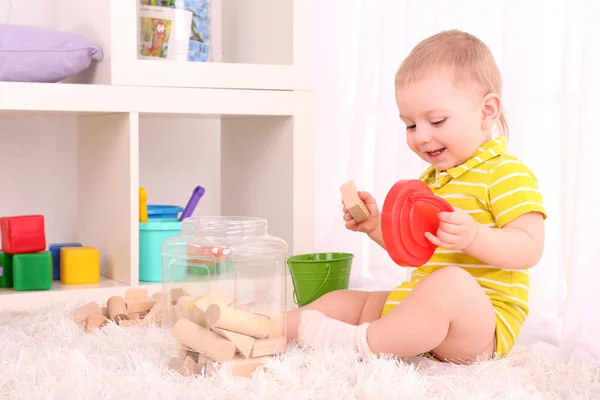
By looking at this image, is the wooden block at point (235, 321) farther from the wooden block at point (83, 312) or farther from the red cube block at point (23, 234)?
the red cube block at point (23, 234)

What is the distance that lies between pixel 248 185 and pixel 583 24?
0.85m

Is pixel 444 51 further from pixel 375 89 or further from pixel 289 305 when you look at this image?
pixel 375 89

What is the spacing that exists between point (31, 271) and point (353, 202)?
63 cm

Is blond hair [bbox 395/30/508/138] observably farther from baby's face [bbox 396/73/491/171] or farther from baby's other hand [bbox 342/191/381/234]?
baby's other hand [bbox 342/191/381/234]

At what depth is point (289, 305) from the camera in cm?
147

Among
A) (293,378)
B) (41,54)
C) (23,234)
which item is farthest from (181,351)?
(41,54)

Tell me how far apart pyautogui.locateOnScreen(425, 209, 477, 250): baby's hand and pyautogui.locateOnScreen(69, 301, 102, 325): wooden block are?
0.57 m

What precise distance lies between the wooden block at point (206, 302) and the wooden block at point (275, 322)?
5cm

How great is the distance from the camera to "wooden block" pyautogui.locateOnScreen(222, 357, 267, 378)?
3.01 feet

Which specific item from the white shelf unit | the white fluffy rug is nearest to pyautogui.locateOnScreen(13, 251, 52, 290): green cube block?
the white shelf unit

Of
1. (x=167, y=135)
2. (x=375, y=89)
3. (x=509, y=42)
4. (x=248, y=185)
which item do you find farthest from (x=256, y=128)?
(x=509, y=42)

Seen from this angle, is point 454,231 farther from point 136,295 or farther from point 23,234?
point 23,234

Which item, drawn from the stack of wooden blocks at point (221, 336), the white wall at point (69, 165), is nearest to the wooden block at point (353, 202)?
the stack of wooden blocks at point (221, 336)

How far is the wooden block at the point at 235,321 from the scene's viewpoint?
0.94 meters
